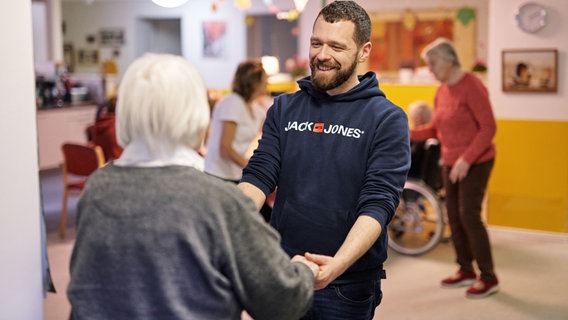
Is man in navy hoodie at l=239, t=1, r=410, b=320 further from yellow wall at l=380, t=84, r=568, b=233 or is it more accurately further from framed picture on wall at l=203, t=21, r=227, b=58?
framed picture on wall at l=203, t=21, r=227, b=58

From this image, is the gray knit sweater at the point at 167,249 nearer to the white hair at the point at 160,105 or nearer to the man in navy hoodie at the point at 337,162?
the white hair at the point at 160,105

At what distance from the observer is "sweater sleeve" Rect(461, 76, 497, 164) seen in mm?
4715

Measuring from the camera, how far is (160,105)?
1.59 metres

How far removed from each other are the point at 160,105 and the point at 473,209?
11.9 feet

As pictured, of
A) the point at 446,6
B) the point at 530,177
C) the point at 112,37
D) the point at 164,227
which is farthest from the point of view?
the point at 112,37

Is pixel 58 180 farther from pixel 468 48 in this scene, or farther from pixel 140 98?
pixel 140 98

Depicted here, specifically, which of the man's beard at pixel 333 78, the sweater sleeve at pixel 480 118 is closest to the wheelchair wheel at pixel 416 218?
the sweater sleeve at pixel 480 118

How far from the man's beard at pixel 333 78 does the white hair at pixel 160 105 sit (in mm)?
740

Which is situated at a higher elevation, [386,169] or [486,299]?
[386,169]

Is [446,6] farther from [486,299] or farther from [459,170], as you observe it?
[486,299]

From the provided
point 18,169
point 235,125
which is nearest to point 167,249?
point 18,169

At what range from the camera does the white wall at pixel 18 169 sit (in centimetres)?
332

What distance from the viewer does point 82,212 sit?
5.35 ft

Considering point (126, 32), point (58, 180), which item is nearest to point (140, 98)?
point (58, 180)
